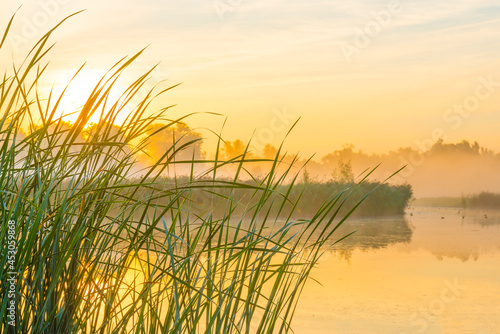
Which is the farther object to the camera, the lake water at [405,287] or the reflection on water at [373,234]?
the reflection on water at [373,234]

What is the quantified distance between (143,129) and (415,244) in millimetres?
7449

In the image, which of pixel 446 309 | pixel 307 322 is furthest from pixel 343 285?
pixel 307 322

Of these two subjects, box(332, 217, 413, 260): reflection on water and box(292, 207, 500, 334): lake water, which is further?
box(332, 217, 413, 260): reflection on water

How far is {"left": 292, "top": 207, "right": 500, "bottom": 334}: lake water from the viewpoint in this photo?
13.4 feet

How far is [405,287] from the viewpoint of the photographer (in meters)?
5.29

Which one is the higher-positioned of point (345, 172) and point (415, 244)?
point (345, 172)

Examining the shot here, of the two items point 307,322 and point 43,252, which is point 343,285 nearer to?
point 307,322

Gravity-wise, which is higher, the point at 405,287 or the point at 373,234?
the point at 373,234

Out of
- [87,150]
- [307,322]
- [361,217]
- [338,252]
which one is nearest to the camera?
[87,150]

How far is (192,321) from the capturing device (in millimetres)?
1066

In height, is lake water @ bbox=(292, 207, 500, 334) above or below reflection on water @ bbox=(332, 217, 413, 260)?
below

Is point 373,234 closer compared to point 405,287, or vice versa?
point 405,287

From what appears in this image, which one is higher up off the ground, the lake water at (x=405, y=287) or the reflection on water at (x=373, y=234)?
the reflection on water at (x=373, y=234)

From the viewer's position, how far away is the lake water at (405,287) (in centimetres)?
407
